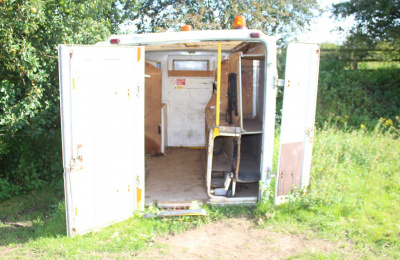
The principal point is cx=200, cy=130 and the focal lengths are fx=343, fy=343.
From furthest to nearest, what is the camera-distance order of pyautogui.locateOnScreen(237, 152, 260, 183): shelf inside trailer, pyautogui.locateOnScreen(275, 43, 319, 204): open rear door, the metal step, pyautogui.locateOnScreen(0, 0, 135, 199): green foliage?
the metal step
pyautogui.locateOnScreen(0, 0, 135, 199): green foliage
pyautogui.locateOnScreen(237, 152, 260, 183): shelf inside trailer
pyautogui.locateOnScreen(275, 43, 319, 204): open rear door

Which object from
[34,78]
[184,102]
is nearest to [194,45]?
[184,102]

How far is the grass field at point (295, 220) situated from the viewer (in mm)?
3859

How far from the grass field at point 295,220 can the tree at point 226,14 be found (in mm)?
5486

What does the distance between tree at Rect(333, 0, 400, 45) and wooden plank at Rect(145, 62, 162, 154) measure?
22.2ft

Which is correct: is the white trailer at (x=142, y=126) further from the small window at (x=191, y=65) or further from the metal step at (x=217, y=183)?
the small window at (x=191, y=65)

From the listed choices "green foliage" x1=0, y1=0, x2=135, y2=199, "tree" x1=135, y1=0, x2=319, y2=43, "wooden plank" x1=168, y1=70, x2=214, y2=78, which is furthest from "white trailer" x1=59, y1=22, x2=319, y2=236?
"tree" x1=135, y1=0, x2=319, y2=43

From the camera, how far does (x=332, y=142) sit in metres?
6.54

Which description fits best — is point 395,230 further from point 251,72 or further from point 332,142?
point 251,72

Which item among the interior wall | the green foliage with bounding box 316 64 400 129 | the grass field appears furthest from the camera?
the green foliage with bounding box 316 64 400 129

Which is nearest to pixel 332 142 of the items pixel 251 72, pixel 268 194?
pixel 251 72

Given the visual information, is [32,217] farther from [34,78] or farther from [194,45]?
[194,45]

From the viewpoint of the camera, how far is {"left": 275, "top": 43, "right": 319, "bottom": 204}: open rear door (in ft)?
13.9

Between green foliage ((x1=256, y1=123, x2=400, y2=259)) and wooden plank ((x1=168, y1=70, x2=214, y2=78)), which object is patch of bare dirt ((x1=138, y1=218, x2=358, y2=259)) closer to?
green foliage ((x1=256, y1=123, x2=400, y2=259))

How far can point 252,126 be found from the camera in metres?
5.09
